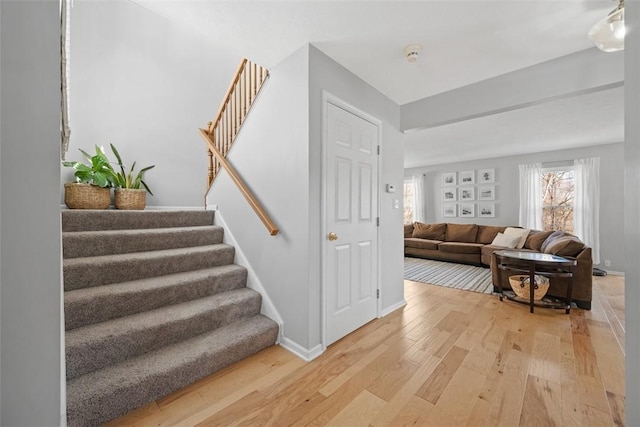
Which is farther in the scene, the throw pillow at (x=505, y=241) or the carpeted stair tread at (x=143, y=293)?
the throw pillow at (x=505, y=241)

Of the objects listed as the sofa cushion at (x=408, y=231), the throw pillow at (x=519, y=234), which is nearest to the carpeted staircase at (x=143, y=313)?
the throw pillow at (x=519, y=234)

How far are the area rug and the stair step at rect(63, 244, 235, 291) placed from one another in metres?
3.28

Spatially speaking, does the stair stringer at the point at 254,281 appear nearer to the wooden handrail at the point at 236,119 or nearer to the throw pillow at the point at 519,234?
the wooden handrail at the point at 236,119

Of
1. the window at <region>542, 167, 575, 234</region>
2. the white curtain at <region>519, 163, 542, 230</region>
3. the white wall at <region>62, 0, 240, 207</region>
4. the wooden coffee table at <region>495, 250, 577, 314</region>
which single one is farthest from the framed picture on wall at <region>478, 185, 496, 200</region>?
the white wall at <region>62, 0, 240, 207</region>

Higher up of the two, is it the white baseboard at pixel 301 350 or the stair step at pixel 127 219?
the stair step at pixel 127 219

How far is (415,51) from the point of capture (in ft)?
6.73

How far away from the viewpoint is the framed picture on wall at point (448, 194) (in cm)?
689

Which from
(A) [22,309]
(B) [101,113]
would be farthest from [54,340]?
(B) [101,113]

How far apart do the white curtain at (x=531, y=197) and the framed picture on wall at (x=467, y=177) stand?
1.00 metres

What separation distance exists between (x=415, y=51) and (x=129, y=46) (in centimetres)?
380

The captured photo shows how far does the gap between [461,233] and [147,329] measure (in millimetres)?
6390

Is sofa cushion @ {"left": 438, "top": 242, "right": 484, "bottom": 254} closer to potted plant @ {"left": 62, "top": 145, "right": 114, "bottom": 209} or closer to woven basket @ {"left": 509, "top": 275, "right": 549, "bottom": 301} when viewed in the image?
woven basket @ {"left": 509, "top": 275, "right": 549, "bottom": 301}

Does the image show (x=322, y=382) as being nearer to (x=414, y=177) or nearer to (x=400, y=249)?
(x=400, y=249)

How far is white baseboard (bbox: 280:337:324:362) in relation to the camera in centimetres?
199
